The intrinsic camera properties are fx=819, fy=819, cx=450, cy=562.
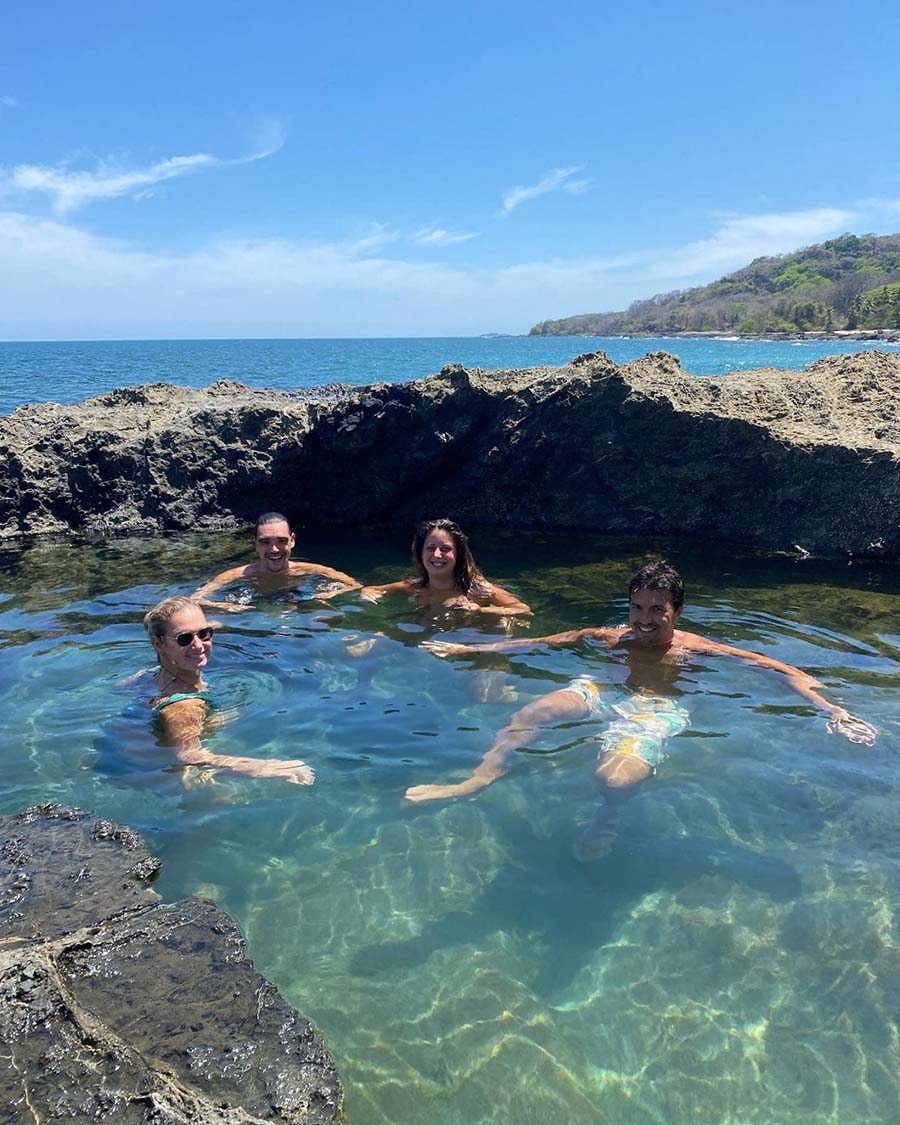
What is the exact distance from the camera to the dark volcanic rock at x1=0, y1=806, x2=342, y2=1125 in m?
2.57

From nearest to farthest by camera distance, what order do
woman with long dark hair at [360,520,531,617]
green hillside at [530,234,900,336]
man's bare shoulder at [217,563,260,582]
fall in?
1. woman with long dark hair at [360,520,531,617]
2. man's bare shoulder at [217,563,260,582]
3. green hillside at [530,234,900,336]

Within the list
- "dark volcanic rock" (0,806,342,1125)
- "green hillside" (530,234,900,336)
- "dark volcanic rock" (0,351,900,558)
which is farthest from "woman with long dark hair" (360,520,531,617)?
"green hillside" (530,234,900,336)

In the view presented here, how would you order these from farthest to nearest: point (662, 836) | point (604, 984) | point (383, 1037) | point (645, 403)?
point (645, 403) → point (662, 836) → point (604, 984) → point (383, 1037)

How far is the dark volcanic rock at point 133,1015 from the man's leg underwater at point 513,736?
1.46m

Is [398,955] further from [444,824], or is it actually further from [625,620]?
[625,620]

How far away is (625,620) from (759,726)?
7.69ft

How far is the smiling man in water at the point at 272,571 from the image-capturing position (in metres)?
8.30

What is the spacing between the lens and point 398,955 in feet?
11.7

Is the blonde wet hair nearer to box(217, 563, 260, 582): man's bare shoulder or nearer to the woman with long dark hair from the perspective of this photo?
the woman with long dark hair

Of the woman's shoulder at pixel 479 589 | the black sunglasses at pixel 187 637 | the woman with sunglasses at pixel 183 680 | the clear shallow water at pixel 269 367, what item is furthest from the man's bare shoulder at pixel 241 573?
the clear shallow water at pixel 269 367

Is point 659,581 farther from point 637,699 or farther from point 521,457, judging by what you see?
point 521,457

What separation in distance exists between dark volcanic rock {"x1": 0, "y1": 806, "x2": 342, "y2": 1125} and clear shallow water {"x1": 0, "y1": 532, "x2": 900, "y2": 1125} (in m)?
0.23

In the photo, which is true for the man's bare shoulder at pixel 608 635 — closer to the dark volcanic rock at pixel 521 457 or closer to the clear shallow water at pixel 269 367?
the dark volcanic rock at pixel 521 457

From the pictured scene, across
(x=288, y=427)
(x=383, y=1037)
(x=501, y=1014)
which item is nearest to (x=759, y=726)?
(x=501, y=1014)
